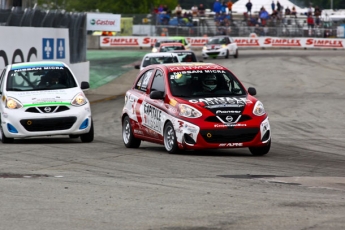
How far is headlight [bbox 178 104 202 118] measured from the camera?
43.9 feet

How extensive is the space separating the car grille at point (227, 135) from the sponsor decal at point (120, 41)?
55059mm

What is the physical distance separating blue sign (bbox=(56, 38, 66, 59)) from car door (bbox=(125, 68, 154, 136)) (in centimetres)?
1277

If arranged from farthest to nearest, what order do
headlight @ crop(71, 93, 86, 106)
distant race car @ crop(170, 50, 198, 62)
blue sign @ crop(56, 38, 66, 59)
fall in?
distant race car @ crop(170, 50, 198, 62)
blue sign @ crop(56, 38, 66, 59)
headlight @ crop(71, 93, 86, 106)

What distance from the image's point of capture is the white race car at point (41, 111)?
16062mm

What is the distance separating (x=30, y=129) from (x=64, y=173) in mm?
5074

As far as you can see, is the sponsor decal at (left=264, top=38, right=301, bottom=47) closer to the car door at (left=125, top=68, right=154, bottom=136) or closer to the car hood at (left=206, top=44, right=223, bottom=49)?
the car hood at (left=206, top=44, right=223, bottom=49)

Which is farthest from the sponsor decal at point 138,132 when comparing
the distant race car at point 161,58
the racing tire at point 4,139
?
the distant race car at point 161,58

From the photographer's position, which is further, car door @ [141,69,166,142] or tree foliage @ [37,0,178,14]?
tree foliage @ [37,0,178,14]

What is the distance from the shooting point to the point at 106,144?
1623 cm

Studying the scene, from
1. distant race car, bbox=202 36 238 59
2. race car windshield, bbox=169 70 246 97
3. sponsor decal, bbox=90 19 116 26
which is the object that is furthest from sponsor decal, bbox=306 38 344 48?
race car windshield, bbox=169 70 246 97

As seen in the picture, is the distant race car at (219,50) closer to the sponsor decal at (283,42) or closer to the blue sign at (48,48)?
the sponsor decal at (283,42)

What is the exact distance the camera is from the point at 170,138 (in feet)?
45.6

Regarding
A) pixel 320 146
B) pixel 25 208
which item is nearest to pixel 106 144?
pixel 320 146

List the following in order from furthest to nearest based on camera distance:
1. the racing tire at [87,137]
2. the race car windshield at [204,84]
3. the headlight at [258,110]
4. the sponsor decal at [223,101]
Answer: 1. the racing tire at [87,137]
2. the race car windshield at [204,84]
3. the headlight at [258,110]
4. the sponsor decal at [223,101]
